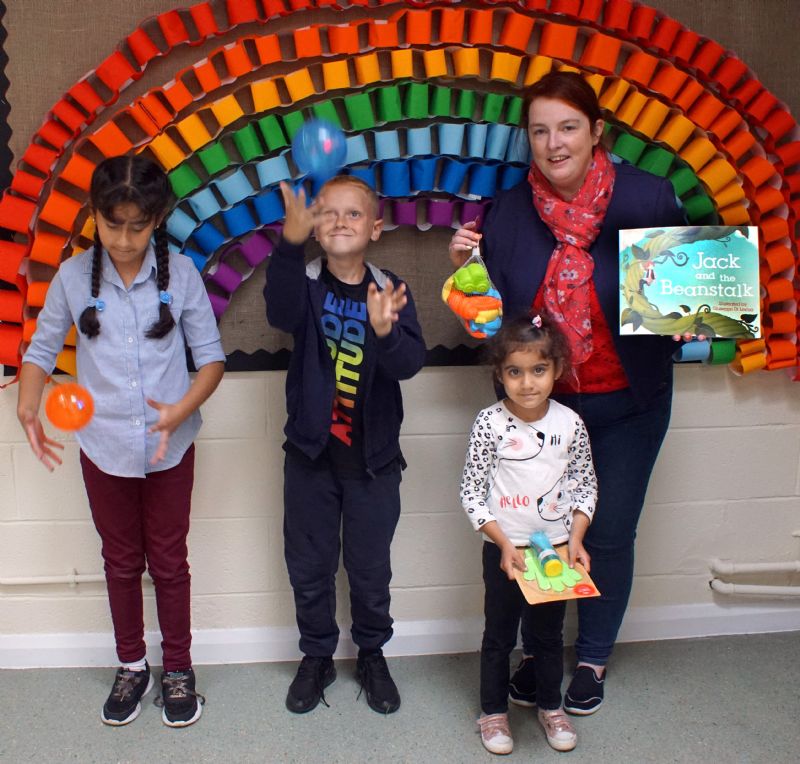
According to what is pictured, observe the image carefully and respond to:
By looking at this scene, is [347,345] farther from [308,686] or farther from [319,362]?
[308,686]

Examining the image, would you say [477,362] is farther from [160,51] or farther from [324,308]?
[160,51]

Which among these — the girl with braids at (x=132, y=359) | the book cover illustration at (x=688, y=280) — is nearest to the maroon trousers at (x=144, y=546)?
the girl with braids at (x=132, y=359)

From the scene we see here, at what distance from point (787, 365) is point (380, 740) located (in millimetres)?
1352

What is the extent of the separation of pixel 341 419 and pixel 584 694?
0.88 m

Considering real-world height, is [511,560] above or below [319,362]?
below

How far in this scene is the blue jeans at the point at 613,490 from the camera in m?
1.89

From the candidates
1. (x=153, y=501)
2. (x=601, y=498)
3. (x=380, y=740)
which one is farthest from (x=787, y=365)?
(x=153, y=501)

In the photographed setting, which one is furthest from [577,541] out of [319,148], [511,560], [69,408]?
[69,408]

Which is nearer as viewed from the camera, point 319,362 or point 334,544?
point 319,362

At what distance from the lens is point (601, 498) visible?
1.94 meters

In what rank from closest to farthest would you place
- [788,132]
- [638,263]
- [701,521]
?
[638,263] < [788,132] < [701,521]

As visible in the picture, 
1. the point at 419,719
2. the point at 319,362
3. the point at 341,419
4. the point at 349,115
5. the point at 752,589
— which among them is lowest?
the point at 419,719

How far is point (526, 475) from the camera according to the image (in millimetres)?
1735

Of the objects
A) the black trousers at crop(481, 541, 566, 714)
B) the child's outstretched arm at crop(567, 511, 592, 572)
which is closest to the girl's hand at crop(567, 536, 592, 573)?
the child's outstretched arm at crop(567, 511, 592, 572)
